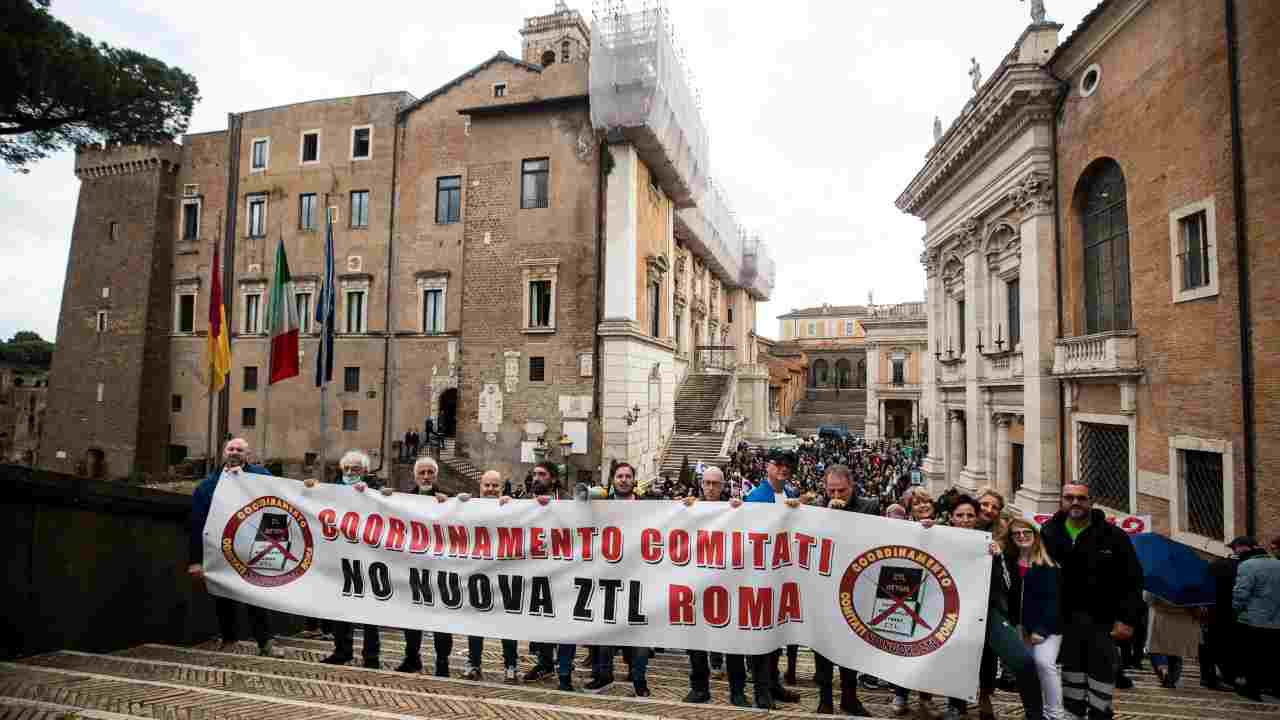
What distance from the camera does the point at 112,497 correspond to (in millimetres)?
6211

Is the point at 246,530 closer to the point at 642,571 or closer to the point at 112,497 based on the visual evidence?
the point at 112,497

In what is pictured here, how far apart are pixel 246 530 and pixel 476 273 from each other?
67.2ft

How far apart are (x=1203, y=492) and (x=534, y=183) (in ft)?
70.3

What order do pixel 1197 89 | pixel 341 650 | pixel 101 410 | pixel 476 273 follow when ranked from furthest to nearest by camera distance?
pixel 101 410 → pixel 476 273 → pixel 1197 89 → pixel 341 650

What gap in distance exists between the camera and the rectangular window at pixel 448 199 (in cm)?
Result: 2709

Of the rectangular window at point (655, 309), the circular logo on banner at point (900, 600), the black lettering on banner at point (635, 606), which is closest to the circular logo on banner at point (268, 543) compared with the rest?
the black lettering on banner at point (635, 606)

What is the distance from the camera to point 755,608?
17.5 ft

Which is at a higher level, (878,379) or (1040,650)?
(878,379)

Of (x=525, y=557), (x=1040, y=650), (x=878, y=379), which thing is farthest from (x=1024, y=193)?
(x=878, y=379)

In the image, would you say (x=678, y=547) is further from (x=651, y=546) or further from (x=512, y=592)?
(x=512, y=592)

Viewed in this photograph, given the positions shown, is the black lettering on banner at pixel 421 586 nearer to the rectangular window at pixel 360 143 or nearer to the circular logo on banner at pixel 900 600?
the circular logo on banner at pixel 900 600

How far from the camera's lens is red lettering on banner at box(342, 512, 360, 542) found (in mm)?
6145

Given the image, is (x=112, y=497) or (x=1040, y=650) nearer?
(x=1040, y=650)

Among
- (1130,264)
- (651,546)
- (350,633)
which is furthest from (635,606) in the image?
(1130,264)
